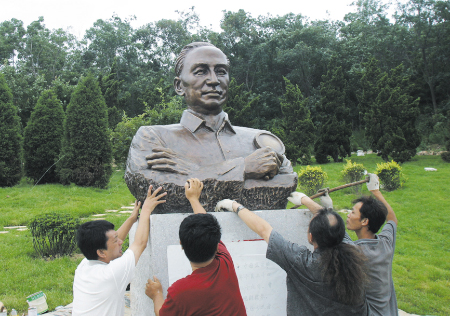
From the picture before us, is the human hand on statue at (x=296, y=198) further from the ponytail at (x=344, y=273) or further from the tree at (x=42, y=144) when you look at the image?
the tree at (x=42, y=144)

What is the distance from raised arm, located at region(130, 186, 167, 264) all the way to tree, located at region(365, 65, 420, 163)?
529 inches

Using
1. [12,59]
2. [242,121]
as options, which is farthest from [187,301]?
[12,59]

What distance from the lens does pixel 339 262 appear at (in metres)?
1.83

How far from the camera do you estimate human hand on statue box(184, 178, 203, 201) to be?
2.49 metres

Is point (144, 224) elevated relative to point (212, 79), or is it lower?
lower

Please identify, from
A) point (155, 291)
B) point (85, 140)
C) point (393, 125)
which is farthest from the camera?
point (393, 125)

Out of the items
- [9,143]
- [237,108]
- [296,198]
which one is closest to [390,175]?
[237,108]

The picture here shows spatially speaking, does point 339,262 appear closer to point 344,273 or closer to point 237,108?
point 344,273

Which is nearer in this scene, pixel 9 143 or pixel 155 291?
pixel 155 291

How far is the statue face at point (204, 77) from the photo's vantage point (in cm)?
311

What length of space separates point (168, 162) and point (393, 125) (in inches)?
557

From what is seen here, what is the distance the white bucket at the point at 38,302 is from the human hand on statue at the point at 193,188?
236cm

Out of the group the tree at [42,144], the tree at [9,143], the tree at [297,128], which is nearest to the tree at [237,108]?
the tree at [297,128]

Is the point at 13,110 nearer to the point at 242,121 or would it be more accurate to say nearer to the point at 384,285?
the point at 242,121
